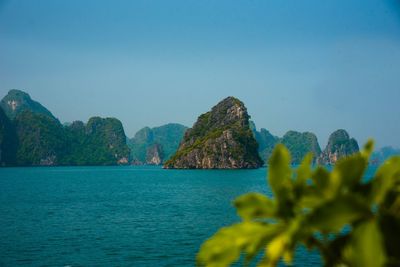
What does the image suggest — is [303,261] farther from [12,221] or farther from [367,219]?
[12,221]

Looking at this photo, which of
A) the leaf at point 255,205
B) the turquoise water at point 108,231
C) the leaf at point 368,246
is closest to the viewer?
the leaf at point 368,246

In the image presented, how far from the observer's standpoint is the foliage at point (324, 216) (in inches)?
51.9

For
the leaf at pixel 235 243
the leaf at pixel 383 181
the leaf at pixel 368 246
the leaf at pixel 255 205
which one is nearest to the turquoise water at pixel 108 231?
the leaf at pixel 235 243

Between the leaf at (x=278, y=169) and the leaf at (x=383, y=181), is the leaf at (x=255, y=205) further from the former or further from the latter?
the leaf at (x=383, y=181)

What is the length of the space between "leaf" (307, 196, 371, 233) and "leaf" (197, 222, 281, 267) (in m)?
0.26

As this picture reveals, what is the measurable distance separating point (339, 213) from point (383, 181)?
0.26 meters

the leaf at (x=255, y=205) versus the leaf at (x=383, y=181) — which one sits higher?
the leaf at (x=383, y=181)

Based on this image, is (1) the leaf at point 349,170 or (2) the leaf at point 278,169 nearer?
(1) the leaf at point 349,170

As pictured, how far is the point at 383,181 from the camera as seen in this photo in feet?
4.78

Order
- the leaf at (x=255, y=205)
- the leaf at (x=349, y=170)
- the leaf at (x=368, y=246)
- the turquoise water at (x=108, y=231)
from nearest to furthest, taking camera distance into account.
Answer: the leaf at (x=368, y=246)
the leaf at (x=349, y=170)
the leaf at (x=255, y=205)
the turquoise water at (x=108, y=231)

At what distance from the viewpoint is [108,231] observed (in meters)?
45.2

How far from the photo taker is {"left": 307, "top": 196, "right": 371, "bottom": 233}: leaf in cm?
131


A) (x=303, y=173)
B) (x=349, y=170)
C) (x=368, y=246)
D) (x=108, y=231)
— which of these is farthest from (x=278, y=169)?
(x=108, y=231)

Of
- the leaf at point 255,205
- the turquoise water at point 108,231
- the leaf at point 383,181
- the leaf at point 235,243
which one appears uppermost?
the leaf at point 383,181
